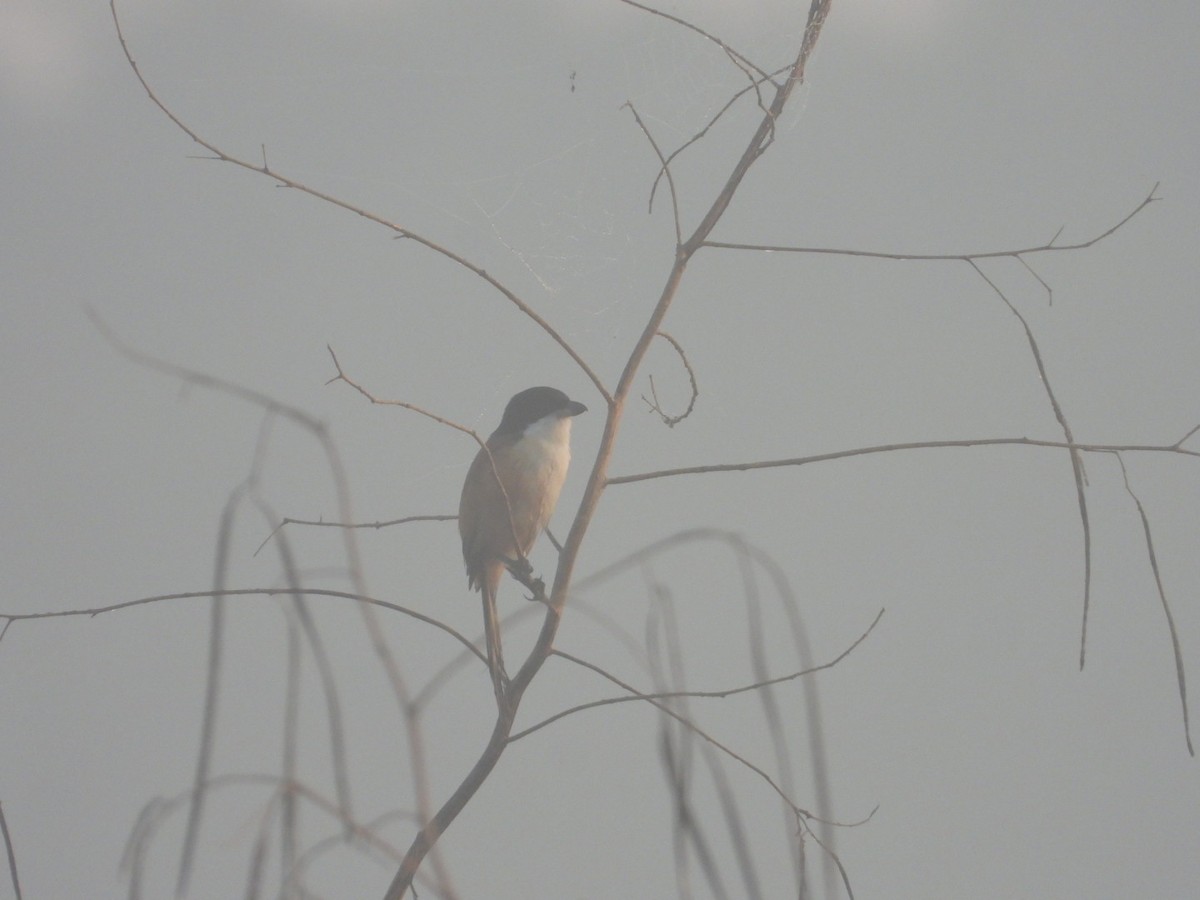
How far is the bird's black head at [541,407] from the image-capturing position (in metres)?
1.81

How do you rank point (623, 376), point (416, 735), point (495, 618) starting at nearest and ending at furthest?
point (416, 735) < point (623, 376) < point (495, 618)

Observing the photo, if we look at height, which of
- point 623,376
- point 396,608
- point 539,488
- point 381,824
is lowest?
point 381,824

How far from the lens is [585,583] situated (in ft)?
2.28

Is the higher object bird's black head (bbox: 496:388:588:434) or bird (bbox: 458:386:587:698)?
bird's black head (bbox: 496:388:588:434)

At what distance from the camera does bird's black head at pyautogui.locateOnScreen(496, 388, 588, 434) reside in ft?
5.95

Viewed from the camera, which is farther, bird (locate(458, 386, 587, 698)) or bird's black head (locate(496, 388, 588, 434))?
bird's black head (locate(496, 388, 588, 434))

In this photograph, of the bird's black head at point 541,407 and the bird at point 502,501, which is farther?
the bird's black head at point 541,407

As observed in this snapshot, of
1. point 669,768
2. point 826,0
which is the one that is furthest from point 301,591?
point 826,0

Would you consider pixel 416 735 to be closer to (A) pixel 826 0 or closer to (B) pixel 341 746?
(B) pixel 341 746

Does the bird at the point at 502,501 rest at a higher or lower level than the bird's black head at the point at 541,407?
lower

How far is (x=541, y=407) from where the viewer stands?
71.5 inches

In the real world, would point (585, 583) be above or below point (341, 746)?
above

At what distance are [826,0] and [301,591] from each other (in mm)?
536

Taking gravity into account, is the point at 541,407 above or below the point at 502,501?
above
